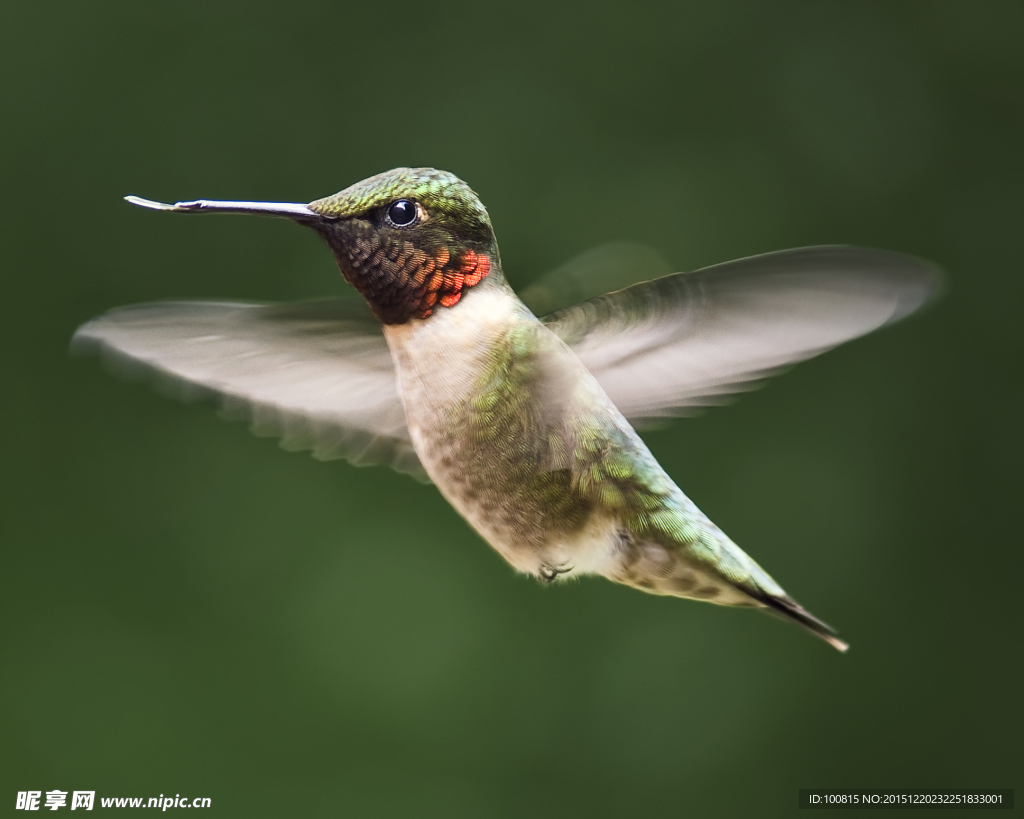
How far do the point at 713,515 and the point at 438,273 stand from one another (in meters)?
1.67

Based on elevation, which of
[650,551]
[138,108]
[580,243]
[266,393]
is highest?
[138,108]

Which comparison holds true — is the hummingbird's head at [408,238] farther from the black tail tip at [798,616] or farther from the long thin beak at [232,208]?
the black tail tip at [798,616]

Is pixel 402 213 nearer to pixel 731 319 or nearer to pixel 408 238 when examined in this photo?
pixel 408 238

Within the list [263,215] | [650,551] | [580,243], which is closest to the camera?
[263,215]

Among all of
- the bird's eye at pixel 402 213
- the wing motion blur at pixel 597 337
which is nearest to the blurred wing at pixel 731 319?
the wing motion blur at pixel 597 337

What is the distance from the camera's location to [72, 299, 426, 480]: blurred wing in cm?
65

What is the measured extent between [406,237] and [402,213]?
1 centimetres

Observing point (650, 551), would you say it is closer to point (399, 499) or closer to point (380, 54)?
point (399, 499)

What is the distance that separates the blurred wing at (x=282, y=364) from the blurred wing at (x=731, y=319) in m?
0.16

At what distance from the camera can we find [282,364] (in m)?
0.72

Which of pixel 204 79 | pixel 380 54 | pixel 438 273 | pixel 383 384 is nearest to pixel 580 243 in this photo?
pixel 380 54

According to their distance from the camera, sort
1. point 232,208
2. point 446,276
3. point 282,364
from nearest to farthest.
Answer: point 232,208
point 446,276
point 282,364

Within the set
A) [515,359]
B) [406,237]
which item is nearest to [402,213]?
[406,237]

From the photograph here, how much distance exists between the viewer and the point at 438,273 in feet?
2.00
